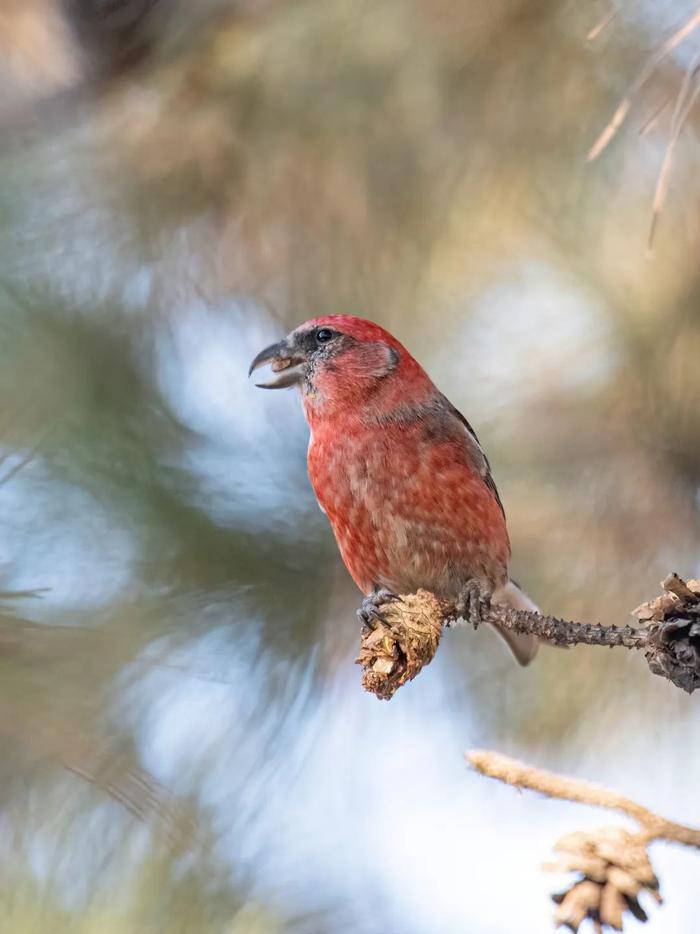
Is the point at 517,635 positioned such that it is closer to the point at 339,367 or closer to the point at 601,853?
the point at 339,367

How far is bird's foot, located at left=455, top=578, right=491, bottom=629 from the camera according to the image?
4.67 feet

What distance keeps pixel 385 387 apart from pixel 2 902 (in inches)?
33.6

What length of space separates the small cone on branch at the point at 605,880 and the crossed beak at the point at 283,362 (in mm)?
828

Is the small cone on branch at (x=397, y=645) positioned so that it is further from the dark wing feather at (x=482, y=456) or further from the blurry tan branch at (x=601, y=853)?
the dark wing feather at (x=482, y=456)

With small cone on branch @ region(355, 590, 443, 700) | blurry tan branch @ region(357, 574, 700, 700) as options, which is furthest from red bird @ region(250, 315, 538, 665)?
small cone on branch @ region(355, 590, 443, 700)

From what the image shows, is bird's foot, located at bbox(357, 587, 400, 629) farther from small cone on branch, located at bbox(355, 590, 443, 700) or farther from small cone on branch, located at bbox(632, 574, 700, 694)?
small cone on branch, located at bbox(632, 574, 700, 694)

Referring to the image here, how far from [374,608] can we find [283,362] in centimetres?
45

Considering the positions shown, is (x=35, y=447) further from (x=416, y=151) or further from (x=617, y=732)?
(x=617, y=732)

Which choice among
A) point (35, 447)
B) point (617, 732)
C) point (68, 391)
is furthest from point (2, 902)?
point (617, 732)

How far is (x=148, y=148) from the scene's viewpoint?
6.13 ft

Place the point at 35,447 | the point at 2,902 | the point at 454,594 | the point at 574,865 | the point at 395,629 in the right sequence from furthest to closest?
the point at 35,447 → the point at 454,594 → the point at 2,902 → the point at 395,629 → the point at 574,865

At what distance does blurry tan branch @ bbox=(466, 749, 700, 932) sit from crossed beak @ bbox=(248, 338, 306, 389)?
76 centimetres

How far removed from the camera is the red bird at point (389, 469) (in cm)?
156

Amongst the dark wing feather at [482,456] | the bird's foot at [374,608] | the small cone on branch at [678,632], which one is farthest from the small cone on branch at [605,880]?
the dark wing feather at [482,456]
